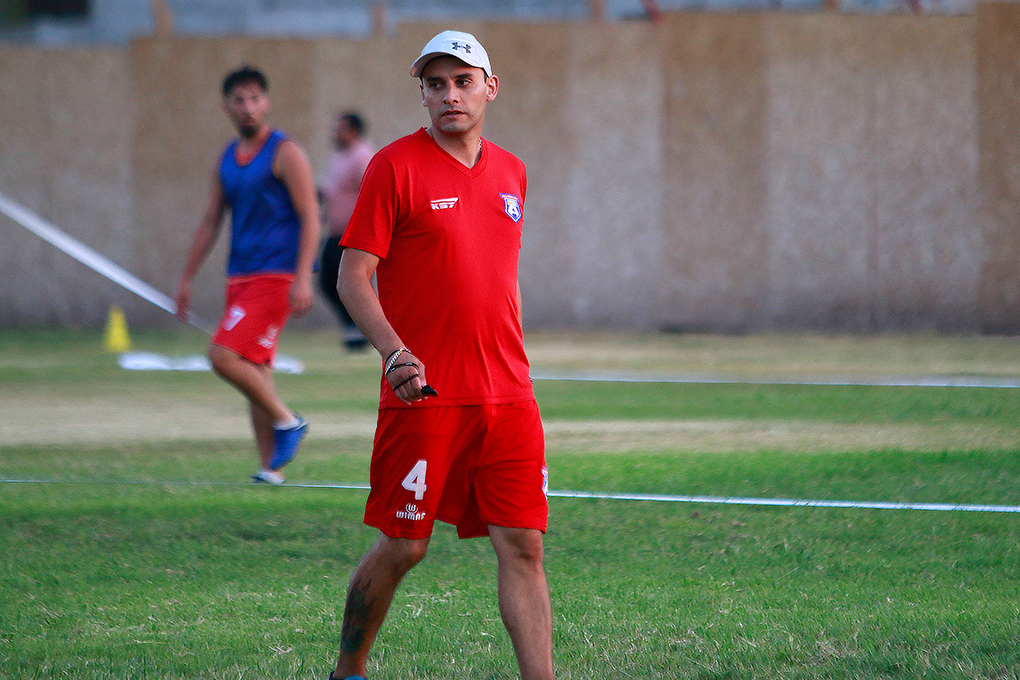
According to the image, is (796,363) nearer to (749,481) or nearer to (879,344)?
(879,344)

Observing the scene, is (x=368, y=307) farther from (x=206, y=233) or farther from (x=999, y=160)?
(x=999, y=160)

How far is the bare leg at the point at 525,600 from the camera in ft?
11.4

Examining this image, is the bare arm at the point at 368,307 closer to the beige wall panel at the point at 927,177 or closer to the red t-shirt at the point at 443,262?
the red t-shirt at the point at 443,262

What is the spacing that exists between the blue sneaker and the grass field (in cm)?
17

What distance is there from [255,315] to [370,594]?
11.2 ft

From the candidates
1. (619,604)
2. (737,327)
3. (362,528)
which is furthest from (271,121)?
(619,604)

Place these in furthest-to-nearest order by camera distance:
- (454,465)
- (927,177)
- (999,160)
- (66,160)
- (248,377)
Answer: (66,160) → (927,177) → (999,160) → (248,377) → (454,465)

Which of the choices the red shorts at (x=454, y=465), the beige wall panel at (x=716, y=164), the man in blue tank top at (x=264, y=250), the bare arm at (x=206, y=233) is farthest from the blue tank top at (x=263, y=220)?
the beige wall panel at (x=716, y=164)

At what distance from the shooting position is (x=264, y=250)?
6914 mm

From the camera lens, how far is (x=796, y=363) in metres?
13.6

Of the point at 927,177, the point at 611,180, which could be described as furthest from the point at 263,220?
the point at 927,177

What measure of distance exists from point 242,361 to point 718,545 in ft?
8.84

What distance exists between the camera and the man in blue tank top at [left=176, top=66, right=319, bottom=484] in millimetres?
6828

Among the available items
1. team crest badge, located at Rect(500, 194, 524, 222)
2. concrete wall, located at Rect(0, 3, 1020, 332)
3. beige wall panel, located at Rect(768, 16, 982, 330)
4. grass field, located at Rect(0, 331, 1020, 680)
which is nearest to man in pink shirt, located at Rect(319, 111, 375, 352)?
grass field, located at Rect(0, 331, 1020, 680)
